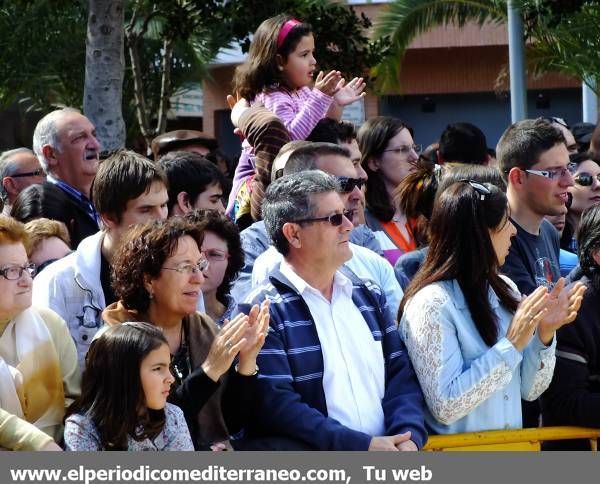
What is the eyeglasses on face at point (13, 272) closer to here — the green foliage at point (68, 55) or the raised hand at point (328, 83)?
the raised hand at point (328, 83)

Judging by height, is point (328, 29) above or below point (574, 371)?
above

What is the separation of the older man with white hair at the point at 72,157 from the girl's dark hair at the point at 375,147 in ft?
5.35

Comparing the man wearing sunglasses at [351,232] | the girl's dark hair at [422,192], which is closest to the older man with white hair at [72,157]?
the man wearing sunglasses at [351,232]

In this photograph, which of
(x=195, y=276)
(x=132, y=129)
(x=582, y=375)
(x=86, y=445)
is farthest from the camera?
(x=132, y=129)

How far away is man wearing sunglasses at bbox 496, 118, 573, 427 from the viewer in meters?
6.76

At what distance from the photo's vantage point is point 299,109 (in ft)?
24.1

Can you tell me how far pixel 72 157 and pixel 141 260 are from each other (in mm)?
2202

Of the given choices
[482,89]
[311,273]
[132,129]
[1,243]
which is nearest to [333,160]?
[311,273]

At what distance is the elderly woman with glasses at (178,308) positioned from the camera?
5188 mm

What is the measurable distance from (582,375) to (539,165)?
164cm

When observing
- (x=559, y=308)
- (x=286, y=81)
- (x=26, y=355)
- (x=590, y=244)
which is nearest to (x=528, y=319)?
(x=559, y=308)

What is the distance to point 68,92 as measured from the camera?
70.6ft

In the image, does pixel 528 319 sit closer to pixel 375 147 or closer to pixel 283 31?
pixel 375 147

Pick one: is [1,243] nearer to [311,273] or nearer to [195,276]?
[195,276]
